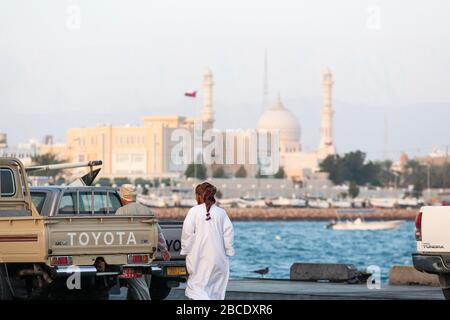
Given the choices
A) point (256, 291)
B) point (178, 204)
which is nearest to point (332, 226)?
point (178, 204)

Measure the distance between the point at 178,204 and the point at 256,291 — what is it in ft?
557

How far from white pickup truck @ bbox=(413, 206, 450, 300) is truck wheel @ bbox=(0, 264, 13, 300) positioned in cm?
511

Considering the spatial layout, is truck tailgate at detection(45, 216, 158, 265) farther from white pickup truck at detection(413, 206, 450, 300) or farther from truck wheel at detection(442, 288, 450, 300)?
truck wheel at detection(442, 288, 450, 300)

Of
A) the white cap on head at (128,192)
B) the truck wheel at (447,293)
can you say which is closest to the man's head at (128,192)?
the white cap on head at (128,192)

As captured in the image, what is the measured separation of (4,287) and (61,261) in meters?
0.71

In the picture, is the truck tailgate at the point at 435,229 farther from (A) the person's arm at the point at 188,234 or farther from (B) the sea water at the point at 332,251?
(B) the sea water at the point at 332,251

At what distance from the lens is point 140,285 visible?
1745cm

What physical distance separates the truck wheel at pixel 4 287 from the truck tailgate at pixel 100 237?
2.04 feet

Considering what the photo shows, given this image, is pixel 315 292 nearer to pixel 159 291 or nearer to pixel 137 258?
pixel 159 291

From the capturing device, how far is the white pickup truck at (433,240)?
720 inches

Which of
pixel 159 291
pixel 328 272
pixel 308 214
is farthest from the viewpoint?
pixel 308 214

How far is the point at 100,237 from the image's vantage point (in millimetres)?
17016

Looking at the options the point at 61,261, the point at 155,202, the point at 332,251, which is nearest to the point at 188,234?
the point at 61,261
